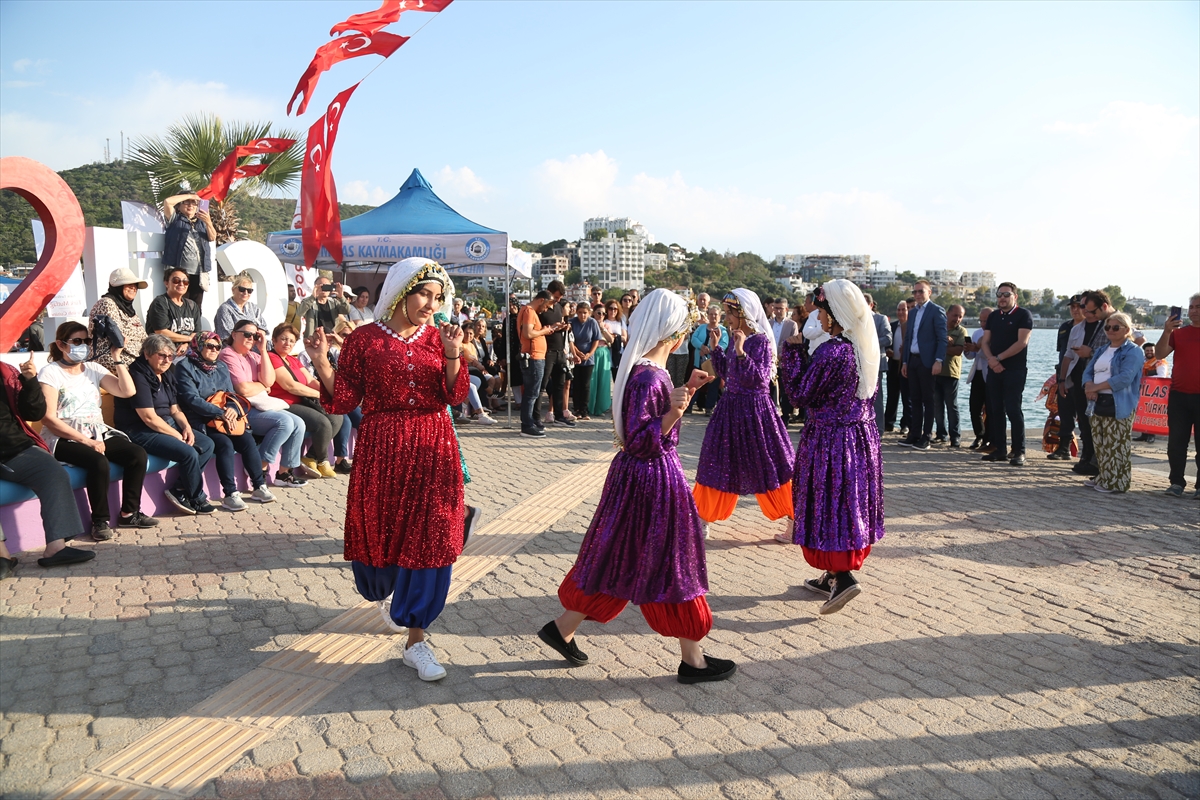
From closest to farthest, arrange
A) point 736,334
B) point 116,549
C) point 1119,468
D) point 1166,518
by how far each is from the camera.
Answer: point 116,549, point 736,334, point 1166,518, point 1119,468

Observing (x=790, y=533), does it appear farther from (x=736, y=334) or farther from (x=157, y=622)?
(x=157, y=622)

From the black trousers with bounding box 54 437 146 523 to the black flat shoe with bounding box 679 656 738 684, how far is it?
4.63 metres

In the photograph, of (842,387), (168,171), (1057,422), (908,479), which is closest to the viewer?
(842,387)

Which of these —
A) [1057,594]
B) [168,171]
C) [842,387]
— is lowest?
[1057,594]

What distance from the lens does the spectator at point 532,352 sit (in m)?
10.9

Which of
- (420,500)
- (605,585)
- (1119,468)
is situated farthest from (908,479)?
(420,500)

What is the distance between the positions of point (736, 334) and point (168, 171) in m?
16.1

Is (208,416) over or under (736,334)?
under

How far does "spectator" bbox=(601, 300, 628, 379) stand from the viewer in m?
13.6

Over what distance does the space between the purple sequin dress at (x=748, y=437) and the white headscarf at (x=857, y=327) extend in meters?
1.36

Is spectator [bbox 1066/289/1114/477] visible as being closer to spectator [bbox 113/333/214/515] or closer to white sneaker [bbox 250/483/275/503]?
white sneaker [bbox 250/483/275/503]

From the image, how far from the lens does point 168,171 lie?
16953 mm

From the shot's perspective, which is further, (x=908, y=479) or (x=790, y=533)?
(x=908, y=479)

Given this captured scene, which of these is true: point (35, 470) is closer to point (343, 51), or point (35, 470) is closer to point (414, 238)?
point (343, 51)
